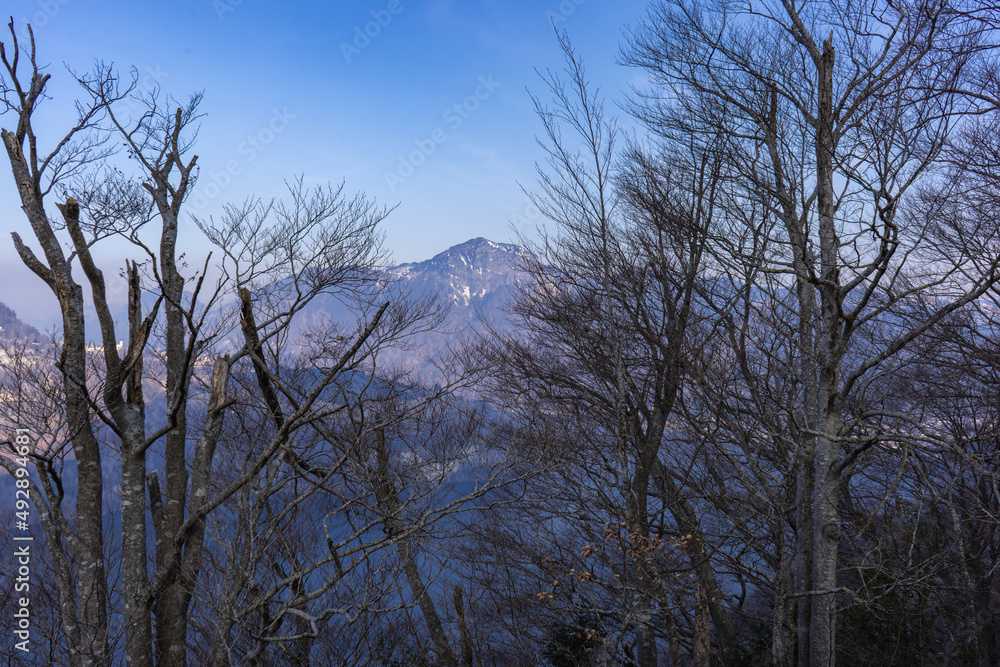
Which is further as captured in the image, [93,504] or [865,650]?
[865,650]

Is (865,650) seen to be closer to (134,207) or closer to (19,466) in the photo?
(19,466)

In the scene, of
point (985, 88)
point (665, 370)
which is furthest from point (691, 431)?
point (985, 88)

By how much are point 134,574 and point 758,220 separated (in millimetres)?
8543

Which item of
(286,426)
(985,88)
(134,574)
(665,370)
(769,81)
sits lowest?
(134,574)

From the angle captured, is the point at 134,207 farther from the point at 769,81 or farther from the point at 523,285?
the point at 769,81

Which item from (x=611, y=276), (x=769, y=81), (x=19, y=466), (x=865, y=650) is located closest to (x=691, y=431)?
(x=611, y=276)

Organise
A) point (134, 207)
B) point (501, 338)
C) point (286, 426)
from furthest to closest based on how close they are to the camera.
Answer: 1. point (501, 338)
2. point (134, 207)
3. point (286, 426)

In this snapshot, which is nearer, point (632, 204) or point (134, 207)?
point (134, 207)

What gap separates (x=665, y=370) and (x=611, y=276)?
1.81 meters

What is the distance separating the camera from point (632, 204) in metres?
9.44

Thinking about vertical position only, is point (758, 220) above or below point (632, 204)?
below

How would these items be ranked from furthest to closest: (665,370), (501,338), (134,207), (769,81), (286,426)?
(501,338)
(665,370)
(134,207)
(769,81)
(286,426)

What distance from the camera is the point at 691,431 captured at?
1021 cm

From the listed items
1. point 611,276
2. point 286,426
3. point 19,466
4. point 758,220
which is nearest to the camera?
point 286,426
